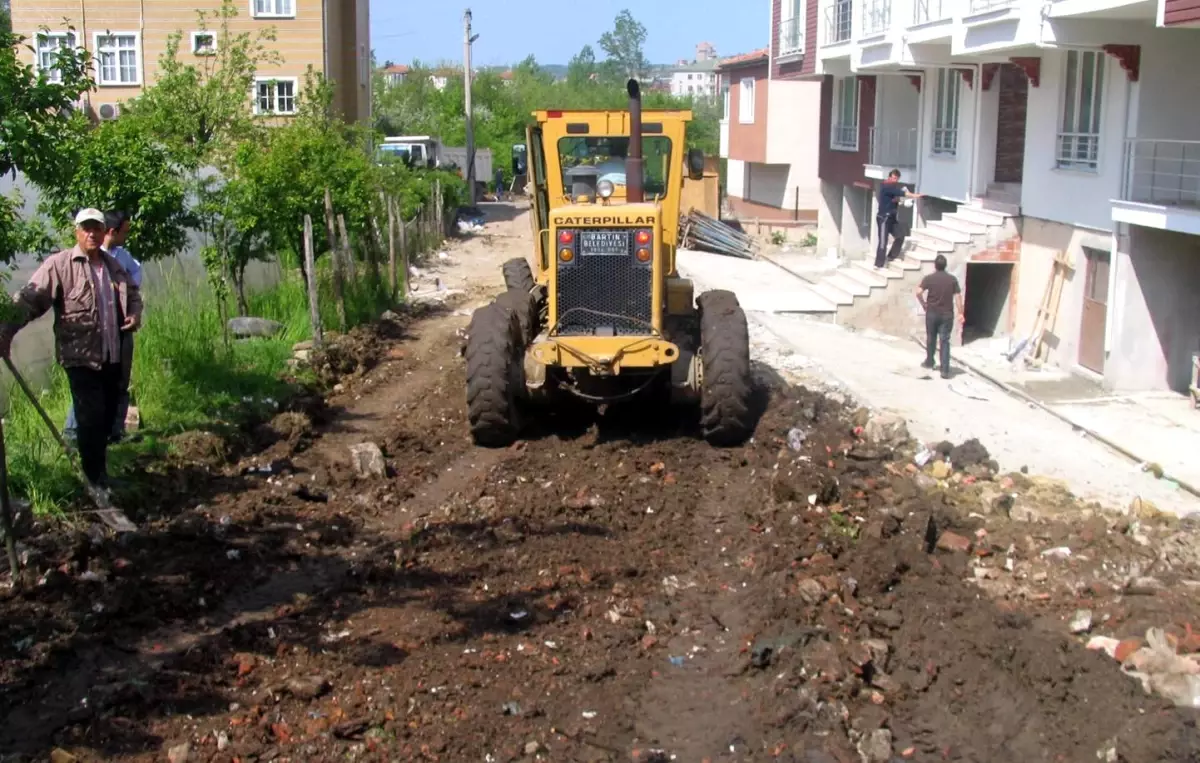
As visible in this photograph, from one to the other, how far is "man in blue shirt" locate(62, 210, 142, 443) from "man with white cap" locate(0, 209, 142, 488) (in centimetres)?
106

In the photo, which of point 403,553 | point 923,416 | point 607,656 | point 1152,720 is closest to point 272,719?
point 607,656

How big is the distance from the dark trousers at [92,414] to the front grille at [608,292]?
12.6ft

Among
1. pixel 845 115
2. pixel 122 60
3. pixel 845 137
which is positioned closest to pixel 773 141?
pixel 845 115

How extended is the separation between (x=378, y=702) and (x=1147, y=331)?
40.4 feet

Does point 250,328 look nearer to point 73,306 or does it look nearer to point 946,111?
point 73,306

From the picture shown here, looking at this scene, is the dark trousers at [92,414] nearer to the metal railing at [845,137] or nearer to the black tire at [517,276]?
the black tire at [517,276]

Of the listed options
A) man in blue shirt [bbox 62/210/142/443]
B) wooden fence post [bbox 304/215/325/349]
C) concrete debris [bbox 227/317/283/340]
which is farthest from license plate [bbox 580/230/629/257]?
concrete debris [bbox 227/317/283/340]

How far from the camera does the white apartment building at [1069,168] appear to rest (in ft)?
50.3

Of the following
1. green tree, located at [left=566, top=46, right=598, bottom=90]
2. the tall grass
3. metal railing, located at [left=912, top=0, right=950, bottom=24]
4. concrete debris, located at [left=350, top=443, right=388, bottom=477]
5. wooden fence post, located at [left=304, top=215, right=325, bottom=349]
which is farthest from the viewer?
green tree, located at [left=566, top=46, right=598, bottom=90]

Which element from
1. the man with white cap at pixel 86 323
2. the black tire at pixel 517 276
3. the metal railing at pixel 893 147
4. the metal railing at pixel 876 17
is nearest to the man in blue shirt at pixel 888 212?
the metal railing at pixel 893 147

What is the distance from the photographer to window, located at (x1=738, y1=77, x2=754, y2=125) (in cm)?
4026

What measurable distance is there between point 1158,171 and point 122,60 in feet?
107

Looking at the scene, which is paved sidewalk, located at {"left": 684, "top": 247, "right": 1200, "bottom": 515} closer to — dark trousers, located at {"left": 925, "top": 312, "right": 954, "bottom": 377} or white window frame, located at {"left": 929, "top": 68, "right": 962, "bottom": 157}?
dark trousers, located at {"left": 925, "top": 312, "right": 954, "bottom": 377}

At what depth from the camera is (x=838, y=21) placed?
27.5 meters
